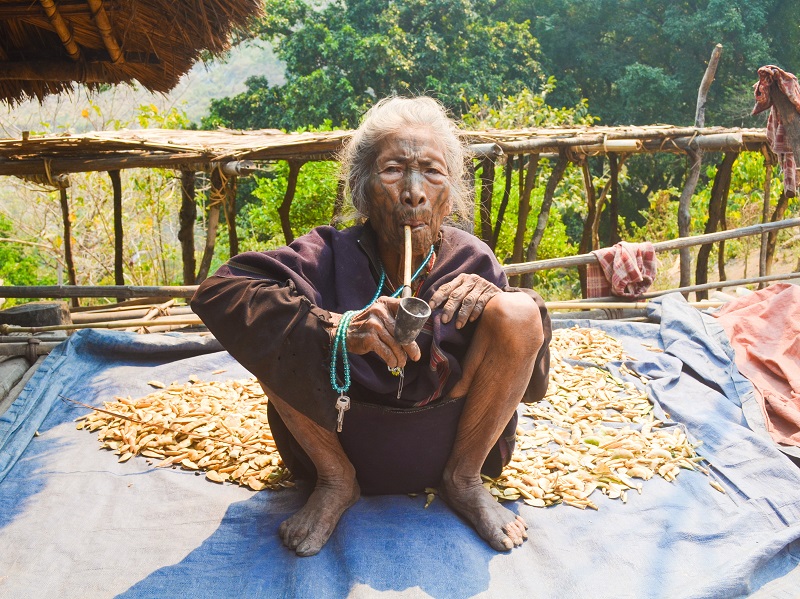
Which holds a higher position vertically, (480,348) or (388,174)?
(388,174)

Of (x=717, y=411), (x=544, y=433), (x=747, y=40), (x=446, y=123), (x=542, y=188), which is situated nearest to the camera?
(x=446, y=123)

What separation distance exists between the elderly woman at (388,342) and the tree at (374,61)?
1310 cm

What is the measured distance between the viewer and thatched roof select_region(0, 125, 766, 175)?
4375mm

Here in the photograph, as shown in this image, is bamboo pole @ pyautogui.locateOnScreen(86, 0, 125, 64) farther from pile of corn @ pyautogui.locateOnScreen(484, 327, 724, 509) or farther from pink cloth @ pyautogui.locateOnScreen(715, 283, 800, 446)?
pink cloth @ pyautogui.locateOnScreen(715, 283, 800, 446)

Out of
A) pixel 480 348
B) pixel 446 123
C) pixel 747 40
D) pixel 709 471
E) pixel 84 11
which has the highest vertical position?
pixel 747 40

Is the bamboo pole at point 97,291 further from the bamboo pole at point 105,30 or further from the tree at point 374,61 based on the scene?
the tree at point 374,61

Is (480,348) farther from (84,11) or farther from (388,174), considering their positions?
(84,11)

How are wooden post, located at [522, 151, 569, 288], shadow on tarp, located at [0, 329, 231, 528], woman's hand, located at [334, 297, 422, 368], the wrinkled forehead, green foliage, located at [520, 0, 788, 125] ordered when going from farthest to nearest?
green foliage, located at [520, 0, 788, 125] → wooden post, located at [522, 151, 569, 288] → shadow on tarp, located at [0, 329, 231, 528] → the wrinkled forehead → woman's hand, located at [334, 297, 422, 368]

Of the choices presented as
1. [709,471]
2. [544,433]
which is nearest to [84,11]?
[544,433]

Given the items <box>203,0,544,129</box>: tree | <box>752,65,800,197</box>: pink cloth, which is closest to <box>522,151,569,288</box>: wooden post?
<box>752,65,800,197</box>: pink cloth

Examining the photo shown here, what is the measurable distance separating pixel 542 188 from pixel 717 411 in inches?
329

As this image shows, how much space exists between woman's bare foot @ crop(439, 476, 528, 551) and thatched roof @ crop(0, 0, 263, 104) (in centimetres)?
206

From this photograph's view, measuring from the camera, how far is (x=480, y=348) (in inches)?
75.3

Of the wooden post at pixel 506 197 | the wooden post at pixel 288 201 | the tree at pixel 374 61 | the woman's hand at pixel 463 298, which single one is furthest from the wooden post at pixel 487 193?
the tree at pixel 374 61
